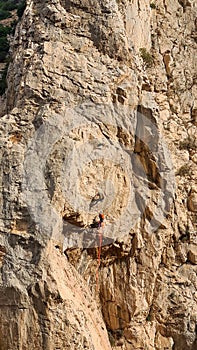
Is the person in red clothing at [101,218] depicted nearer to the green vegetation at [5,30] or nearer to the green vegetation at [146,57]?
the green vegetation at [146,57]

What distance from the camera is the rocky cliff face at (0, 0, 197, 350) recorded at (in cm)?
1284

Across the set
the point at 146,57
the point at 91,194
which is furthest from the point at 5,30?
the point at 91,194

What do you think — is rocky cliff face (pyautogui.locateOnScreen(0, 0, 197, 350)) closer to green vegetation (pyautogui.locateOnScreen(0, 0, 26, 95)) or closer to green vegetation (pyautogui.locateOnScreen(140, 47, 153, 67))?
green vegetation (pyautogui.locateOnScreen(140, 47, 153, 67))

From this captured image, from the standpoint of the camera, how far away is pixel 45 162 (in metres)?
13.4

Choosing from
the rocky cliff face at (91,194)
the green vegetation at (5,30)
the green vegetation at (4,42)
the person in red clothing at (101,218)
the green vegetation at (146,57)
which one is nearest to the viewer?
the rocky cliff face at (91,194)

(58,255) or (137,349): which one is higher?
(58,255)

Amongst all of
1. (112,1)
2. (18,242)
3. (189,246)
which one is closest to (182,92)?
(112,1)

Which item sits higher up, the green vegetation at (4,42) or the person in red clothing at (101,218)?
the green vegetation at (4,42)

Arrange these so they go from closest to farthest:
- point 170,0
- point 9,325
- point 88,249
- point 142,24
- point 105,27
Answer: point 9,325 < point 88,249 < point 105,27 < point 142,24 < point 170,0

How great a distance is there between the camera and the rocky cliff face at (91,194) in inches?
505

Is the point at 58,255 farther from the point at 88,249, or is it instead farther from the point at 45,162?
the point at 45,162

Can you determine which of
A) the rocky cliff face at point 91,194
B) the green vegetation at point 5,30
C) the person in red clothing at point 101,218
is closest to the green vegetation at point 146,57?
the rocky cliff face at point 91,194

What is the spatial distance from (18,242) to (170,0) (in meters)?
9.64

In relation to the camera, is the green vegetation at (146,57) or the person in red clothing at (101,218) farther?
the green vegetation at (146,57)
